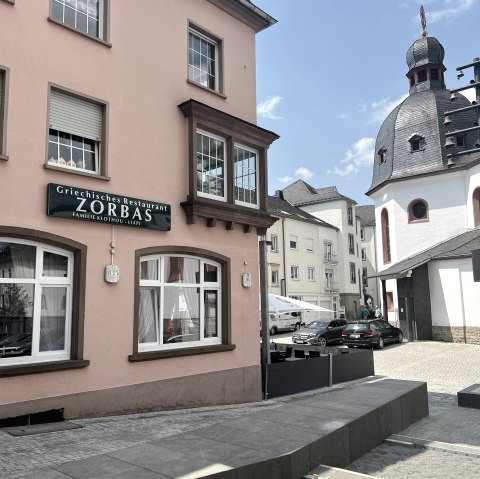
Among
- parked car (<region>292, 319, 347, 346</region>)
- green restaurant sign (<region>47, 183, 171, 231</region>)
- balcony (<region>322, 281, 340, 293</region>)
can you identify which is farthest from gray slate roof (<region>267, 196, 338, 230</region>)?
green restaurant sign (<region>47, 183, 171, 231</region>)

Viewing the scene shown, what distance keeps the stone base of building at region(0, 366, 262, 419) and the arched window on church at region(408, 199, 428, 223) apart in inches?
976

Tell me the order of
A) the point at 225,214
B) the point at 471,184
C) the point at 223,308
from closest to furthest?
the point at 225,214 → the point at 223,308 → the point at 471,184

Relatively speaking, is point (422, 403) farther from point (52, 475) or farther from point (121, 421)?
point (52, 475)

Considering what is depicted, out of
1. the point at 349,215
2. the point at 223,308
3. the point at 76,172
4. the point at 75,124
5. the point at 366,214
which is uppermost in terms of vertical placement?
the point at 366,214

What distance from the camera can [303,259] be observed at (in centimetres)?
4659

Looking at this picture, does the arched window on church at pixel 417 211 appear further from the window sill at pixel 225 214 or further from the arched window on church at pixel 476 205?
the window sill at pixel 225 214

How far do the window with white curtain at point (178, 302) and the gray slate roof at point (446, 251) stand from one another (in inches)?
762

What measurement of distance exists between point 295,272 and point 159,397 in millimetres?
36614

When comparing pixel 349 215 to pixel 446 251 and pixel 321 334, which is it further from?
pixel 321 334

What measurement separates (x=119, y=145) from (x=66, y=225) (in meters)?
2.00

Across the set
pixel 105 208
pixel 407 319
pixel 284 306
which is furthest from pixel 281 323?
pixel 105 208

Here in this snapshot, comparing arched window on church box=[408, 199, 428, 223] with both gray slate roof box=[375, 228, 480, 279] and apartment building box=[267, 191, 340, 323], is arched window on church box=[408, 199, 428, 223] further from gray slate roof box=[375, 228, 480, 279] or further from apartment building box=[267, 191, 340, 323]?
apartment building box=[267, 191, 340, 323]

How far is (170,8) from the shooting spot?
10.9 meters

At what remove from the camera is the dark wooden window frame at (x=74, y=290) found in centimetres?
778
